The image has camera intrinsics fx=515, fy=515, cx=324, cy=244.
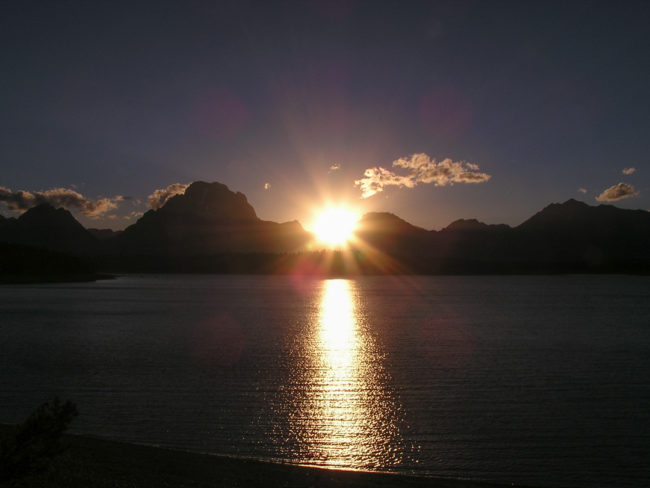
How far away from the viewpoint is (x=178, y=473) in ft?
40.0

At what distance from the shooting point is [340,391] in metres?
23.2

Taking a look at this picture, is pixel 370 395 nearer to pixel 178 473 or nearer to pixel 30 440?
pixel 178 473

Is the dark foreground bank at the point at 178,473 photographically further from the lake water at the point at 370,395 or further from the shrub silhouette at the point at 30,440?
the shrub silhouette at the point at 30,440

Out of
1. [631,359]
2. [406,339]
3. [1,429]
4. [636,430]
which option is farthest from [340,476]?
[406,339]

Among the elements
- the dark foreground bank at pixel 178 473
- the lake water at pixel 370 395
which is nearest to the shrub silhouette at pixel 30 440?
the dark foreground bank at pixel 178 473

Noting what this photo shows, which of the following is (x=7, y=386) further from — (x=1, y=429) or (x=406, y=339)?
(x=406, y=339)

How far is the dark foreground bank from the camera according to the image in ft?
36.2

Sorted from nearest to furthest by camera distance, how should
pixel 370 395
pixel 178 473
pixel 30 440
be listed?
pixel 30 440, pixel 178 473, pixel 370 395

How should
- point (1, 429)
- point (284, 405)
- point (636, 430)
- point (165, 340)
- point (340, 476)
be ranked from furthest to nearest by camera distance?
1. point (165, 340)
2. point (284, 405)
3. point (636, 430)
4. point (1, 429)
5. point (340, 476)

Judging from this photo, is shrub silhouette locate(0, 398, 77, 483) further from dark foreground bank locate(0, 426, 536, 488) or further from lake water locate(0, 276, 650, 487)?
lake water locate(0, 276, 650, 487)

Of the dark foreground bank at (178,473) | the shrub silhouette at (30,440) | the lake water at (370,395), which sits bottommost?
the lake water at (370,395)

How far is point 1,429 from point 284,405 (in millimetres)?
9756

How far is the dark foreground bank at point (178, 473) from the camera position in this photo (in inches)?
434

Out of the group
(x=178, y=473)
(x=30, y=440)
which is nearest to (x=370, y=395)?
(x=178, y=473)
